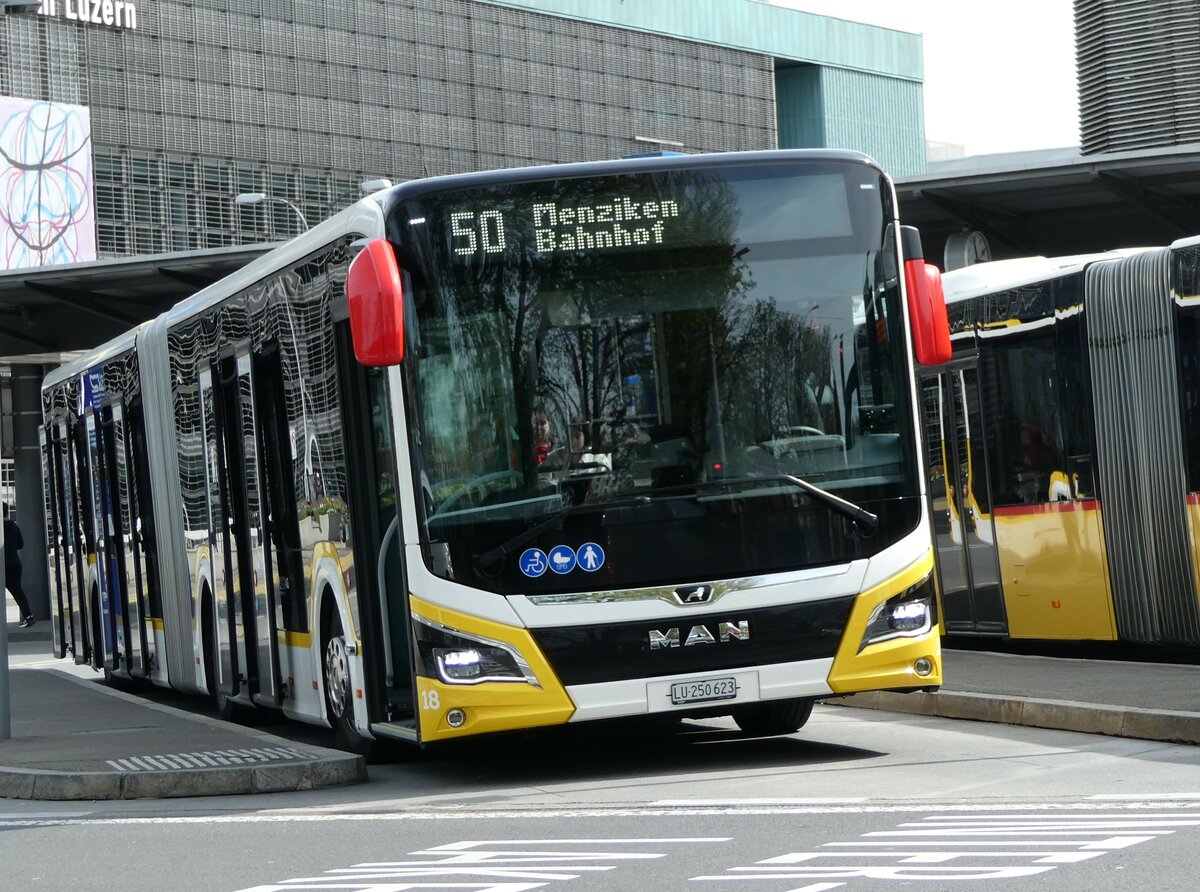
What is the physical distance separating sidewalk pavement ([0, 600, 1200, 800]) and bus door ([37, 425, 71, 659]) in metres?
5.19

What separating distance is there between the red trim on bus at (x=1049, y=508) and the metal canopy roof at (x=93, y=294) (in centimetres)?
1171

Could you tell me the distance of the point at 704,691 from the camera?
1032 cm

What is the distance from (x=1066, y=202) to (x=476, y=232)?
15187 mm

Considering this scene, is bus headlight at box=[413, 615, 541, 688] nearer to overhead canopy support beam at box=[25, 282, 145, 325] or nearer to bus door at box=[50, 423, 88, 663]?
bus door at box=[50, 423, 88, 663]

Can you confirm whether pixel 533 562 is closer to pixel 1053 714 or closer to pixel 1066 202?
pixel 1053 714

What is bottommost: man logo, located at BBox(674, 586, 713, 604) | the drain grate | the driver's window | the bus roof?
the drain grate

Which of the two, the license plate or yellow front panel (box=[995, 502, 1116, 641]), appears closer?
the license plate

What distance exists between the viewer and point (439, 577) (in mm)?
10180

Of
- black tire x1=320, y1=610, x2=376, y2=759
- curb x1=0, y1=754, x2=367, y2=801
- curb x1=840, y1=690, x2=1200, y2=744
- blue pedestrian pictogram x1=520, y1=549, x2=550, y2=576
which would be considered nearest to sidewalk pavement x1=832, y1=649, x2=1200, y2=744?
curb x1=840, y1=690, x2=1200, y2=744

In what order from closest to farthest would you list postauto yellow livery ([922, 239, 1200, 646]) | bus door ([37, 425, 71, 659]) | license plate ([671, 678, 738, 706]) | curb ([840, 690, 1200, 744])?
1. license plate ([671, 678, 738, 706])
2. curb ([840, 690, 1200, 744])
3. postauto yellow livery ([922, 239, 1200, 646])
4. bus door ([37, 425, 71, 659])

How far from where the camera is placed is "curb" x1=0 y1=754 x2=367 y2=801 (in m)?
11.0

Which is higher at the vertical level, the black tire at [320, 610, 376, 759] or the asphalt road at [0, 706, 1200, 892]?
the black tire at [320, 610, 376, 759]

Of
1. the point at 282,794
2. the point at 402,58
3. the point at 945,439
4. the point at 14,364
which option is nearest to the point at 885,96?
the point at 402,58

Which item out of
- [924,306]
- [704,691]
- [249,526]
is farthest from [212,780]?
[924,306]
